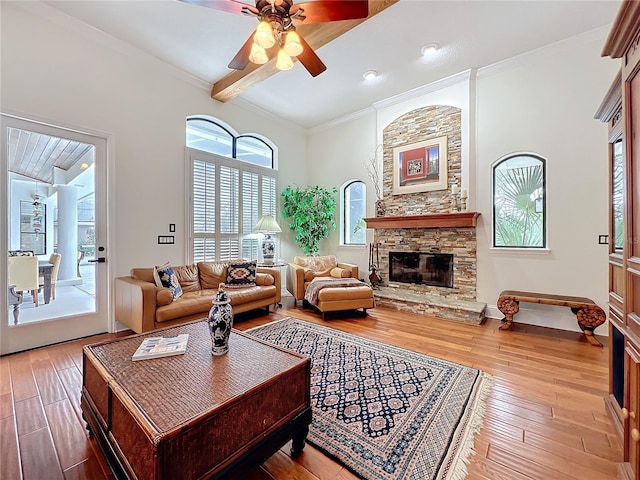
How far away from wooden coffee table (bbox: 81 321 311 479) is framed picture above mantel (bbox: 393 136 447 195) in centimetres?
389

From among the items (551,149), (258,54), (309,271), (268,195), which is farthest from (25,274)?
(551,149)

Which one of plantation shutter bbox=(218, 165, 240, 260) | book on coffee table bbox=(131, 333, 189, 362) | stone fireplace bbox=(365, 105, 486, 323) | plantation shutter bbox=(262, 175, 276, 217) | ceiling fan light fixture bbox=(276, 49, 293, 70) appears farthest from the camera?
plantation shutter bbox=(262, 175, 276, 217)

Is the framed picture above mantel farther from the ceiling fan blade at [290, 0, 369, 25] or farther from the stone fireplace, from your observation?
the ceiling fan blade at [290, 0, 369, 25]

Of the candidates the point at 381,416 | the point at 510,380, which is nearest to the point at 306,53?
the point at 381,416

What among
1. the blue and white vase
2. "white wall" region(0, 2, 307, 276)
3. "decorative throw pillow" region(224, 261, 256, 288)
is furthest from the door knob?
"white wall" region(0, 2, 307, 276)

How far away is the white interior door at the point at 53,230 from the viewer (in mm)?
2795

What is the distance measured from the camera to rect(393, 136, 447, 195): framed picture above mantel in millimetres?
4434

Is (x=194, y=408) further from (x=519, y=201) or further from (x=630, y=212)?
(x=519, y=201)

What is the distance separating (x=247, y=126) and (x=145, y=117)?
175cm

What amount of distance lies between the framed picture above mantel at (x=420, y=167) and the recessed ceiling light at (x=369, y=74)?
127 cm

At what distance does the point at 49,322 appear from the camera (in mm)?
2979

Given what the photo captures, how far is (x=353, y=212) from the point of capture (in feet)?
19.1

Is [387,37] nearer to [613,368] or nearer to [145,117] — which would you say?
[145,117]

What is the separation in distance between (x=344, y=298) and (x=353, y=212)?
236 centimetres
